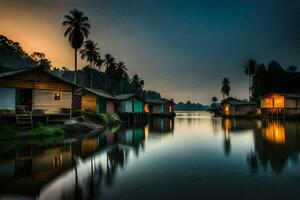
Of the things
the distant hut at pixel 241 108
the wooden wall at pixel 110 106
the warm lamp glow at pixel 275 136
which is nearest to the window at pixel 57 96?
the wooden wall at pixel 110 106

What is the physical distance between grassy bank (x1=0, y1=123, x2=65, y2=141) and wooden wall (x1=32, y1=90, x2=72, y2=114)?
2975 millimetres

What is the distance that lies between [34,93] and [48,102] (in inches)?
71.0

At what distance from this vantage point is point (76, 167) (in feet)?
33.7

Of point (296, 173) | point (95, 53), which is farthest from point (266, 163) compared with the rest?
point (95, 53)

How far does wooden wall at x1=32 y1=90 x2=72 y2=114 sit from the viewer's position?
75.8 feet

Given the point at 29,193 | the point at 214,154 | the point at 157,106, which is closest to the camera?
the point at 29,193

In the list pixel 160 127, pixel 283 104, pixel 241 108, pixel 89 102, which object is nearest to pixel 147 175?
pixel 160 127

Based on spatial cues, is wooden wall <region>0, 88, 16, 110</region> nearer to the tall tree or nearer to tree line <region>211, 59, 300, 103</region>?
tree line <region>211, 59, 300, 103</region>

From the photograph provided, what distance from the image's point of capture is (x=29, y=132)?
61.4 ft

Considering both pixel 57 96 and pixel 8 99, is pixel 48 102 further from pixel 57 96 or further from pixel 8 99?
pixel 8 99

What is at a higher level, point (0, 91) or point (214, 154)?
point (0, 91)

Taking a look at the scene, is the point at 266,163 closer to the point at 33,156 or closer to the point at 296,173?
the point at 296,173

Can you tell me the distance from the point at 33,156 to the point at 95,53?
49.1 m

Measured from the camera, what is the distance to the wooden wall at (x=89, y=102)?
127 ft
